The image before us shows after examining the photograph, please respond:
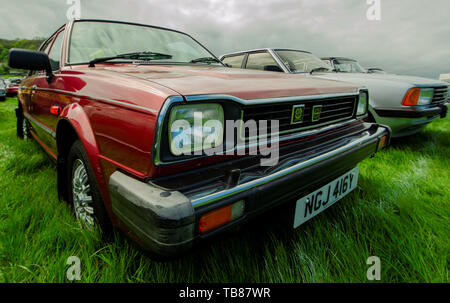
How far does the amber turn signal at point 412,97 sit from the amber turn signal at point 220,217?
127 inches

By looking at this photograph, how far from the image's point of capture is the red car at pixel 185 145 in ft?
2.90

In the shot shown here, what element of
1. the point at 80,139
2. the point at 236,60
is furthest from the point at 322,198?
the point at 236,60

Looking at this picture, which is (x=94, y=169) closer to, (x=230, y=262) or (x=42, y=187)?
(x=230, y=262)

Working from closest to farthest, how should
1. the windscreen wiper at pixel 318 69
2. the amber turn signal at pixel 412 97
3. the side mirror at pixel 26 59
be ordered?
the side mirror at pixel 26 59 → the amber turn signal at pixel 412 97 → the windscreen wiper at pixel 318 69

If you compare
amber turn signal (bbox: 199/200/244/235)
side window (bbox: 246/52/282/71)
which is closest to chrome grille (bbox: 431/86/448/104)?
side window (bbox: 246/52/282/71)

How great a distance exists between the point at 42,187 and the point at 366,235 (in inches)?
95.1

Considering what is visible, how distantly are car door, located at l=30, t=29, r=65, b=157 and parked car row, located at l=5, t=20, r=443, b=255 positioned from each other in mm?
25

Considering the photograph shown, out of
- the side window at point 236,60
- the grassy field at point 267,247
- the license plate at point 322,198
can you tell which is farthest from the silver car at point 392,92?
the license plate at point 322,198

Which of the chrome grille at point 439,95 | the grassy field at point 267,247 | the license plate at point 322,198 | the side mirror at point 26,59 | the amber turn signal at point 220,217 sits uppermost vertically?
the side mirror at point 26,59

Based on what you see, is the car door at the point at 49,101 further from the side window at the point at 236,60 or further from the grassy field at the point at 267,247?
the side window at the point at 236,60

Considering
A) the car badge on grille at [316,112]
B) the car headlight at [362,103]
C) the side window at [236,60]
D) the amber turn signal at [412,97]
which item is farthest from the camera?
the side window at [236,60]

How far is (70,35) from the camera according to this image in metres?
1.84

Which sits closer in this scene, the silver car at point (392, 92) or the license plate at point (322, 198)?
the license plate at point (322, 198)

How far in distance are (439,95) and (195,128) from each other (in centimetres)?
426
